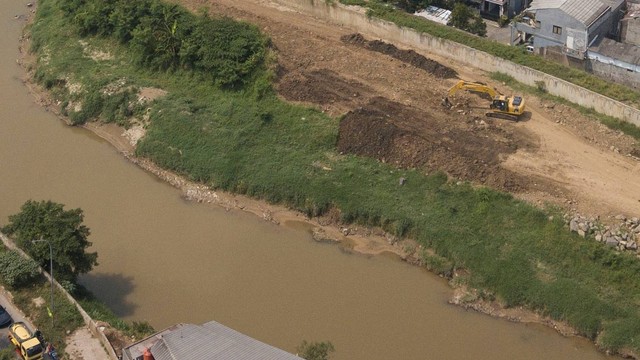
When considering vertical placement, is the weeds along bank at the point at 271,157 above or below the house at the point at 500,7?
below

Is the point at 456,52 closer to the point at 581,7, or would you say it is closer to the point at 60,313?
the point at 581,7

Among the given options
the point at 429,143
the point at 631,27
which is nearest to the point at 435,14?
the point at 631,27

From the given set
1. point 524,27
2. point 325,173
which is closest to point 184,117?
point 325,173

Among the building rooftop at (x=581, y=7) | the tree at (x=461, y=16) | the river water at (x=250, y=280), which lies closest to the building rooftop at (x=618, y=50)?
the building rooftop at (x=581, y=7)

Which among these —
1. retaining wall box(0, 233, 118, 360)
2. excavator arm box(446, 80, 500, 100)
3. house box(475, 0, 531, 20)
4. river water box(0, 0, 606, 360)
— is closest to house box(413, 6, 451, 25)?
house box(475, 0, 531, 20)

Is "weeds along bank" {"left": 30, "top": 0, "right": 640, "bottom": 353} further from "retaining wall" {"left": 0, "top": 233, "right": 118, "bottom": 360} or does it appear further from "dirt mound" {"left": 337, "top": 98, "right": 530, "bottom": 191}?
"retaining wall" {"left": 0, "top": 233, "right": 118, "bottom": 360}

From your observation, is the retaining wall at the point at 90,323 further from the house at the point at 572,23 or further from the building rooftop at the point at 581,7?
the building rooftop at the point at 581,7
